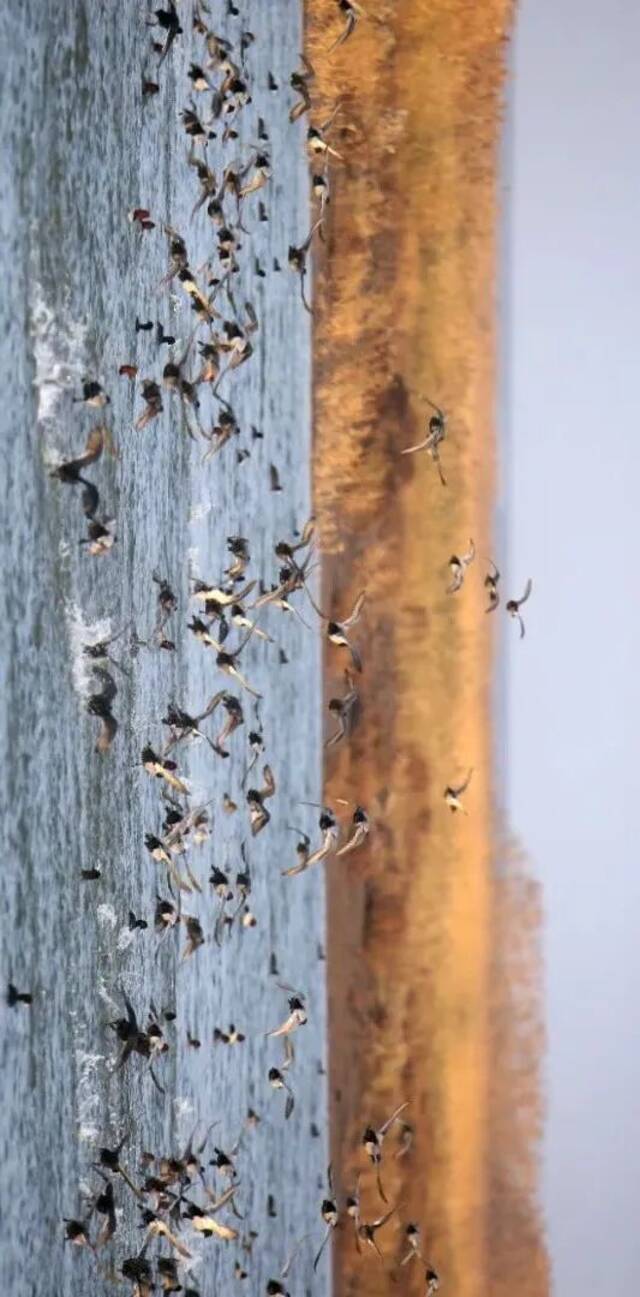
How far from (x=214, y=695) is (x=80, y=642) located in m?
0.35


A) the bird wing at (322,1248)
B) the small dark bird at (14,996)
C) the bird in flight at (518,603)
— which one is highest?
the bird in flight at (518,603)

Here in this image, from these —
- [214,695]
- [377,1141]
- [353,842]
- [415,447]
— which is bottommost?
[377,1141]

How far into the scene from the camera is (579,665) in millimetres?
1498

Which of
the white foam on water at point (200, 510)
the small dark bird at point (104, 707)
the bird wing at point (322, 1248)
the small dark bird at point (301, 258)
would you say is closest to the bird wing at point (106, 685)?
the small dark bird at point (104, 707)

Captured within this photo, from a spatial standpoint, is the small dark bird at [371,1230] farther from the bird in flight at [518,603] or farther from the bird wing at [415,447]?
the bird wing at [415,447]

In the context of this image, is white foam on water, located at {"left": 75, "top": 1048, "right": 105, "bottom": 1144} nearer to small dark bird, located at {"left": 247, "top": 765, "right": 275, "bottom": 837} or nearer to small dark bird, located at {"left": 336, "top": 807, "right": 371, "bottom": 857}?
small dark bird, located at {"left": 247, "top": 765, "right": 275, "bottom": 837}

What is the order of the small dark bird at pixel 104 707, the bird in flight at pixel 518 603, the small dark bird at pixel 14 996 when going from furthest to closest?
the bird in flight at pixel 518 603 < the small dark bird at pixel 104 707 < the small dark bird at pixel 14 996

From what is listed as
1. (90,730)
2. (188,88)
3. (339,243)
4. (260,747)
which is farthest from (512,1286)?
(188,88)

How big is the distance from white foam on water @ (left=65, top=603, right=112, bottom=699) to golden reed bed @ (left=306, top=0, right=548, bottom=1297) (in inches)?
21.2

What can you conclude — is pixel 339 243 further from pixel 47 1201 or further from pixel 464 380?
pixel 47 1201

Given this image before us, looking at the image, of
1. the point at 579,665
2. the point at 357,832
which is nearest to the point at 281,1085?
the point at 357,832

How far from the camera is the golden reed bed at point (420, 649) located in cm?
150

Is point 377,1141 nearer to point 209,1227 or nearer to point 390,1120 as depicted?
point 390,1120

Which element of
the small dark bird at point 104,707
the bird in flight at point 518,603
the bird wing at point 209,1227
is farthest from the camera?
the bird in flight at point 518,603
